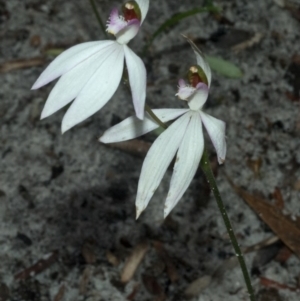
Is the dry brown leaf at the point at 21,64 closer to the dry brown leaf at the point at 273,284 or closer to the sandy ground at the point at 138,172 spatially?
the sandy ground at the point at 138,172

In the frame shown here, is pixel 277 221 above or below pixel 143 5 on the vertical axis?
below

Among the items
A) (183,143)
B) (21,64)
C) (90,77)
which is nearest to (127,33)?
(90,77)

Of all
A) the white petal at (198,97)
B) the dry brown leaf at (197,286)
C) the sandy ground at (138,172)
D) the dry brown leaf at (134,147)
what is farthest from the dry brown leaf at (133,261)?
the white petal at (198,97)

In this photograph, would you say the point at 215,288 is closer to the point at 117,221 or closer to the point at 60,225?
the point at 117,221

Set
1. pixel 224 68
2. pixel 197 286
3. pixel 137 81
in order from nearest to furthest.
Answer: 1. pixel 137 81
2. pixel 197 286
3. pixel 224 68

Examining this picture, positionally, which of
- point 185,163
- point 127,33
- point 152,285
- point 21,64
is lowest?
point 152,285

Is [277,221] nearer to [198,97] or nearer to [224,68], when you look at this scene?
[224,68]

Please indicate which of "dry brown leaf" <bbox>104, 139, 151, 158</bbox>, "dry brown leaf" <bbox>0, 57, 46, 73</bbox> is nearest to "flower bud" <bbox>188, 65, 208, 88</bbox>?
"dry brown leaf" <bbox>104, 139, 151, 158</bbox>
